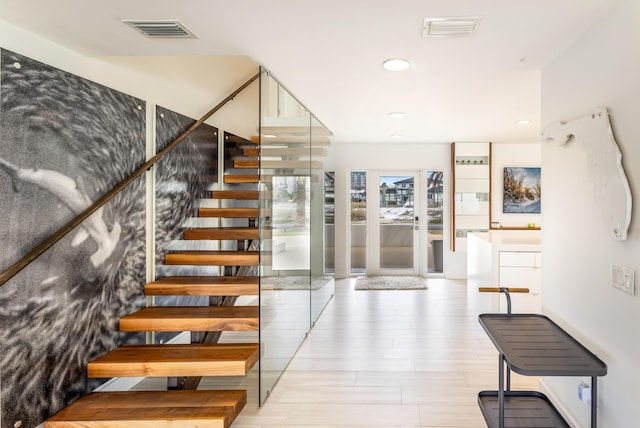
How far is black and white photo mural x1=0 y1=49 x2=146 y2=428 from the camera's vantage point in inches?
75.0

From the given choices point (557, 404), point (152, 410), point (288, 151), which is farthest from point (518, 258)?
point (152, 410)

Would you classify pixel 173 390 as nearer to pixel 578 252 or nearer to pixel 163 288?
pixel 163 288

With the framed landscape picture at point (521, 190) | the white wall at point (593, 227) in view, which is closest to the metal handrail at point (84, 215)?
the white wall at point (593, 227)

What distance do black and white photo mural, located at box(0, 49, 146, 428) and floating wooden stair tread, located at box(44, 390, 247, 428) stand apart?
0.14 m

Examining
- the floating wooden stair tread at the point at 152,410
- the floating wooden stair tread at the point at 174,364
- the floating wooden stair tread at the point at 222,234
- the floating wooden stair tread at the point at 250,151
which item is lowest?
the floating wooden stair tread at the point at 152,410

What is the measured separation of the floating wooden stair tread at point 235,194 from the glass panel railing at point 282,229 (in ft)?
1.86

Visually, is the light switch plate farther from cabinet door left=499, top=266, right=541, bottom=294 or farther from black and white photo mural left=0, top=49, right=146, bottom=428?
black and white photo mural left=0, top=49, right=146, bottom=428

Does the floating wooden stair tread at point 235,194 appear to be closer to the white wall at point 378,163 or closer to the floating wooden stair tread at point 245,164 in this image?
the floating wooden stair tread at point 245,164

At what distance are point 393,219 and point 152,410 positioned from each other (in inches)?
204

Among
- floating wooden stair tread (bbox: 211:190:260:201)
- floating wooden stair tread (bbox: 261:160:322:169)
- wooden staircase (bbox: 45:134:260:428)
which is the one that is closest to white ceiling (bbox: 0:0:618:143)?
floating wooden stair tread (bbox: 261:160:322:169)

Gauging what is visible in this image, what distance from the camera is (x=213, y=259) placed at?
3172mm

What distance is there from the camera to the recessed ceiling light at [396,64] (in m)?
2.52

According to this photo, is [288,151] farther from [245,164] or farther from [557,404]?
[557,404]

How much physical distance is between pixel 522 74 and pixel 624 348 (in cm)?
197
